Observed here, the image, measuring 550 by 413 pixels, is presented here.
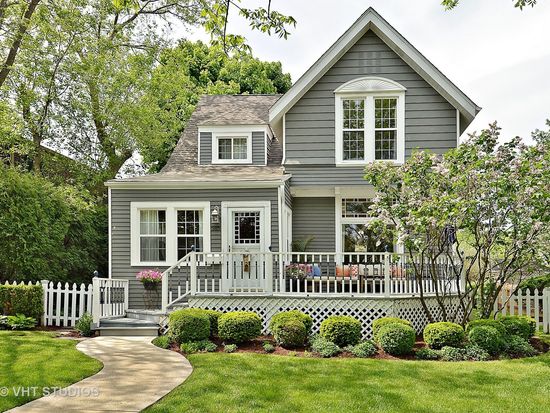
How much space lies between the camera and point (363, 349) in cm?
959

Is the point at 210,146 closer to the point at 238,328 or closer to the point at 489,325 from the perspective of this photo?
the point at 238,328

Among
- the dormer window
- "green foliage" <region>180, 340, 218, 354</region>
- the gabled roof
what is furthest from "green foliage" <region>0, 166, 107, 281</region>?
the dormer window

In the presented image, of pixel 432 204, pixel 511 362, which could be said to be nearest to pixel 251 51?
pixel 432 204

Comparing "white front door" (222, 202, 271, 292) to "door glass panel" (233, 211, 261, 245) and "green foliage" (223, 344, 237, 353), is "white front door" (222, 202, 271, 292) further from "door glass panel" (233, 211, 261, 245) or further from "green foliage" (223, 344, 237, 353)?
"green foliage" (223, 344, 237, 353)

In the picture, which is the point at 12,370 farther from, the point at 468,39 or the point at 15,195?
the point at 468,39

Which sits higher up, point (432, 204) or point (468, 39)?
point (468, 39)

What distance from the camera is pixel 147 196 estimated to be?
14.0 m

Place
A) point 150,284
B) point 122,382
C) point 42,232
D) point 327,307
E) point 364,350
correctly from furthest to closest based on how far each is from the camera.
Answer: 1. point 42,232
2. point 150,284
3. point 327,307
4. point 364,350
5. point 122,382

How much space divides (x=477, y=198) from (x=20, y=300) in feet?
34.2

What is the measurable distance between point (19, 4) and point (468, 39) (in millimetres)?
13052

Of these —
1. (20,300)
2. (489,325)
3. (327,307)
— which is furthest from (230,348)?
(20,300)

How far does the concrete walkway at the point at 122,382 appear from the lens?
251 inches

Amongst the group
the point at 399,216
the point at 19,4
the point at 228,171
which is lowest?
the point at 399,216

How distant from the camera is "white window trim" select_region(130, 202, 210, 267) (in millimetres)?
13945
